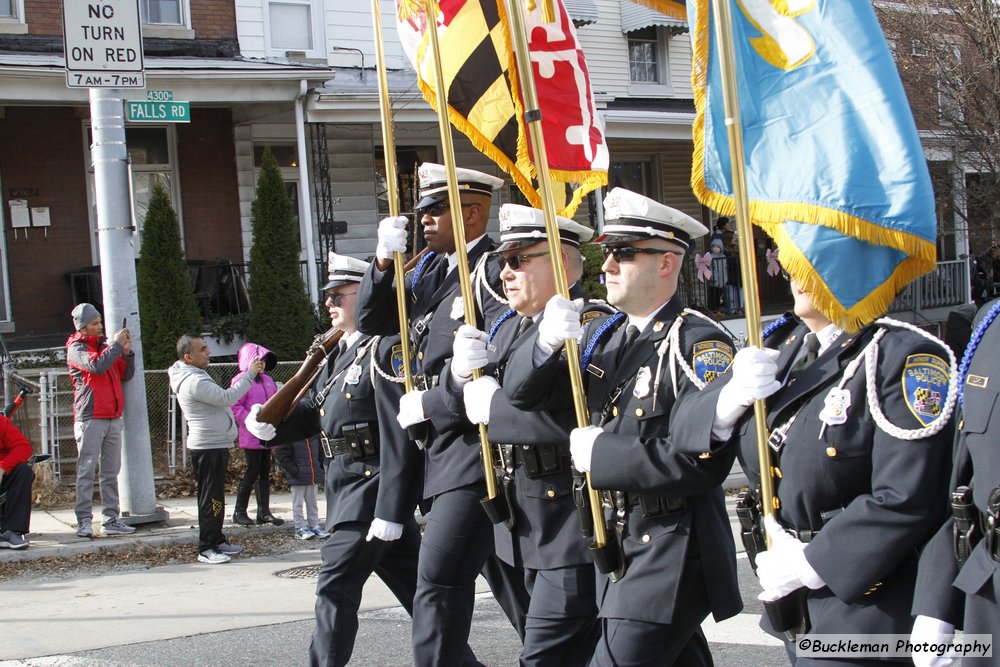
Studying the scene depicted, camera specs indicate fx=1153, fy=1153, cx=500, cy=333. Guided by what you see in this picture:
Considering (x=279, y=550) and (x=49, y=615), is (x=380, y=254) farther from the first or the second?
(x=279, y=550)

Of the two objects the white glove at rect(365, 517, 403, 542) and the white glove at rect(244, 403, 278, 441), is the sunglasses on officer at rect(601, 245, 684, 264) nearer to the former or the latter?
the white glove at rect(365, 517, 403, 542)

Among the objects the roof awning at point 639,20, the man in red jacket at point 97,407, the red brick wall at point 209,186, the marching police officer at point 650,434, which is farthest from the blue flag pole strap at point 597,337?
the roof awning at point 639,20

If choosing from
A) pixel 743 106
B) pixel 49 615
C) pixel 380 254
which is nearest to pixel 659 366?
pixel 743 106

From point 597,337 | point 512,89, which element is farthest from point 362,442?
point 512,89

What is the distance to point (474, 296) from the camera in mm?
5637

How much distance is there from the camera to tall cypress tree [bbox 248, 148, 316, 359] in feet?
50.9

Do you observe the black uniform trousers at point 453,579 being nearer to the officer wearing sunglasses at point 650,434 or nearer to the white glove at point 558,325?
the officer wearing sunglasses at point 650,434

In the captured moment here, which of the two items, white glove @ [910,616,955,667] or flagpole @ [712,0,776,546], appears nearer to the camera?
white glove @ [910,616,955,667]

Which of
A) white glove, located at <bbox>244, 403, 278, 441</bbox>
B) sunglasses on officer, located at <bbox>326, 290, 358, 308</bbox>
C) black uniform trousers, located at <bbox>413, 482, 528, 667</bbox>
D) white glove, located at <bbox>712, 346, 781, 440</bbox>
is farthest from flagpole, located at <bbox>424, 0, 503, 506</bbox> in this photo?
white glove, located at <bbox>244, 403, 278, 441</bbox>

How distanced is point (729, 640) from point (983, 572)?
11.0 ft

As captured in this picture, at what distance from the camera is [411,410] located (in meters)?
5.30

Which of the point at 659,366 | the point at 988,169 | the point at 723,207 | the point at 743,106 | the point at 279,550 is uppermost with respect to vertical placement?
the point at 988,169

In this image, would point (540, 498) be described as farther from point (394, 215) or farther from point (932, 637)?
point (394, 215)

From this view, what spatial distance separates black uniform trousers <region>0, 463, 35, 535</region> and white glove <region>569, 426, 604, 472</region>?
6.94 metres
